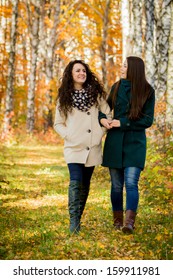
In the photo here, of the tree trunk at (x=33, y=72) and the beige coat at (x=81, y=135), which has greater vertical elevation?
the tree trunk at (x=33, y=72)

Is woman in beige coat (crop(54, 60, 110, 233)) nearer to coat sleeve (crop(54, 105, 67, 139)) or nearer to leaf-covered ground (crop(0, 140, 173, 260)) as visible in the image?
coat sleeve (crop(54, 105, 67, 139))

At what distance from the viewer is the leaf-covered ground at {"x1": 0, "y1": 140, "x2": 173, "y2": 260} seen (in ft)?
20.4

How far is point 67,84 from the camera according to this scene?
7191mm

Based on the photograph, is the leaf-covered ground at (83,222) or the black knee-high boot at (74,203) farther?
the black knee-high boot at (74,203)

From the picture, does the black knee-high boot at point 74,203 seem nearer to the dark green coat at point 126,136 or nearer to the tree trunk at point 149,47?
the dark green coat at point 126,136

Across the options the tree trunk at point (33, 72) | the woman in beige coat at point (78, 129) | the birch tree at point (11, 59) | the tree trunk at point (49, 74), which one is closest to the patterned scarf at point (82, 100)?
the woman in beige coat at point (78, 129)

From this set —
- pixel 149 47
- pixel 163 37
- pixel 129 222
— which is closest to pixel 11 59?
pixel 149 47

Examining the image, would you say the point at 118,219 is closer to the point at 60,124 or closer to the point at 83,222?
the point at 83,222

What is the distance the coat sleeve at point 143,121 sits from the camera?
6984 millimetres

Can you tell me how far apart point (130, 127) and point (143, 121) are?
0.18 m

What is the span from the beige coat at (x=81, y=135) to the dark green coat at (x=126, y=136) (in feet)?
0.50
